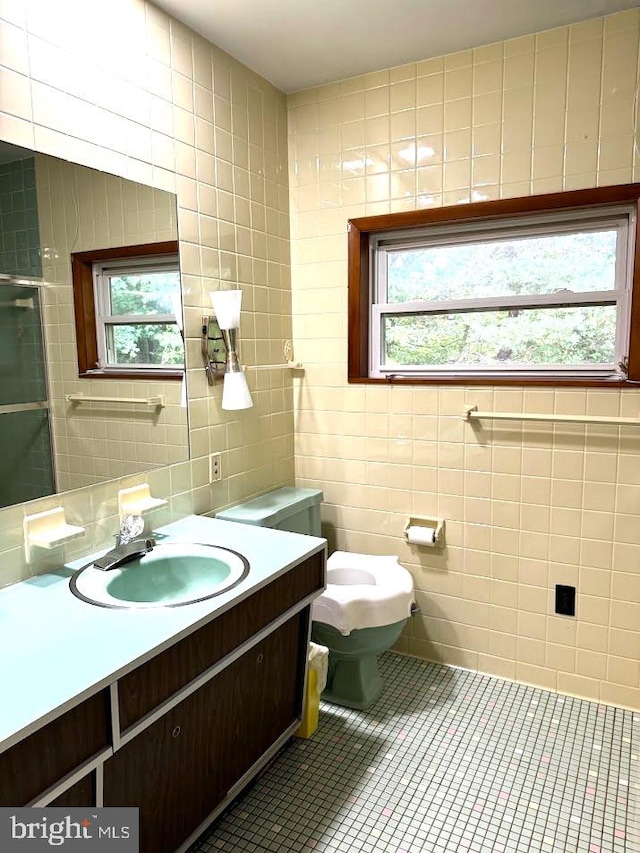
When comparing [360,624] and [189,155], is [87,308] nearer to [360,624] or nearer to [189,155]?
[189,155]

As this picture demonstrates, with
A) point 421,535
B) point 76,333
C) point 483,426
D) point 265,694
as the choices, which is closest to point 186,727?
point 265,694

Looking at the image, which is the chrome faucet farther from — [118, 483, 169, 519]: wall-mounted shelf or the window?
the window

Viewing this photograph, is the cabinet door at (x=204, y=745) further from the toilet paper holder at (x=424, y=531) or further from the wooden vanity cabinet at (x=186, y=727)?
the toilet paper holder at (x=424, y=531)

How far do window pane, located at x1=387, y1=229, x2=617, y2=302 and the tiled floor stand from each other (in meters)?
1.61

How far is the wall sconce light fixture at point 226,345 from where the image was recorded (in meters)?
2.09

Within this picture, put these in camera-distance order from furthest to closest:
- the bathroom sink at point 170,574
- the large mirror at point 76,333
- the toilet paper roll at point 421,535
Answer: the toilet paper roll at point 421,535, the bathroom sink at point 170,574, the large mirror at point 76,333

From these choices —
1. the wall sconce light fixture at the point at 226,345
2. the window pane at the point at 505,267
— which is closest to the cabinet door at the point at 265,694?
the wall sconce light fixture at the point at 226,345

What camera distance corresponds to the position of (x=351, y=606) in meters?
2.05

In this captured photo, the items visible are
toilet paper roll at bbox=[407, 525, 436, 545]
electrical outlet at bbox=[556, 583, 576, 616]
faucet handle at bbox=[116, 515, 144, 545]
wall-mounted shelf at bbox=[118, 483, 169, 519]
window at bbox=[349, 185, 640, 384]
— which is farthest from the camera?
toilet paper roll at bbox=[407, 525, 436, 545]

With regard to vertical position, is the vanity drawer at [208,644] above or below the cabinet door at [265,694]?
above

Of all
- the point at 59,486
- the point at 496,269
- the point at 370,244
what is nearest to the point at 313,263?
the point at 370,244

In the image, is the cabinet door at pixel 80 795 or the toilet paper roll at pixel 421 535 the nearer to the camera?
the cabinet door at pixel 80 795

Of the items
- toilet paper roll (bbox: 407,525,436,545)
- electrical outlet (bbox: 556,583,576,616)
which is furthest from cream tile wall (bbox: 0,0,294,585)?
electrical outlet (bbox: 556,583,576,616)

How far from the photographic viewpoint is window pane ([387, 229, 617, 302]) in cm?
217
